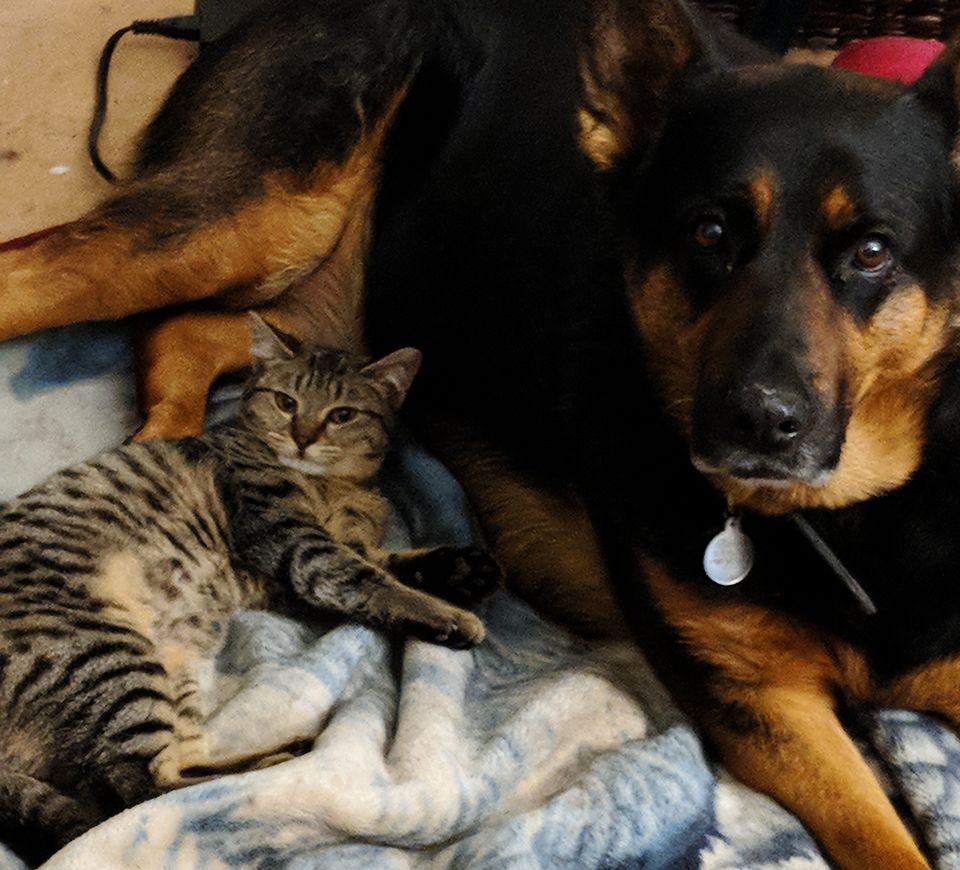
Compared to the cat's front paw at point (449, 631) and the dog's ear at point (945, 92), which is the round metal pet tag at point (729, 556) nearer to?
the cat's front paw at point (449, 631)

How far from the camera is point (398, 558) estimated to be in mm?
1988

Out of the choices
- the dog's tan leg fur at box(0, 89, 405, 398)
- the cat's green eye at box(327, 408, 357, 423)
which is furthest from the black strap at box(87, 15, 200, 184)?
the cat's green eye at box(327, 408, 357, 423)

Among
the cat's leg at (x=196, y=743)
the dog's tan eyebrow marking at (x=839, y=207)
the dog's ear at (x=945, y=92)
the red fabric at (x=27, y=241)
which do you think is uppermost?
the dog's ear at (x=945, y=92)

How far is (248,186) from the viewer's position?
7.55 feet

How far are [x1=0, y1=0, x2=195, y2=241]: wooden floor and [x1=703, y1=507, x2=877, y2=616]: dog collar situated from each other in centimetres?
186

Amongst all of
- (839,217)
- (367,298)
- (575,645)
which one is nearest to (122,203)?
(367,298)

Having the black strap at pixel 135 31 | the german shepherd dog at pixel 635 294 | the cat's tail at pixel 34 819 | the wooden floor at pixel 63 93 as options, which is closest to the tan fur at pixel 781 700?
the german shepherd dog at pixel 635 294

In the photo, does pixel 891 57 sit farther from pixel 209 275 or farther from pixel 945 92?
pixel 209 275

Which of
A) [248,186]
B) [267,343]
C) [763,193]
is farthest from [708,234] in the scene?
[248,186]

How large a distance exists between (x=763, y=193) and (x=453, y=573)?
831 millimetres

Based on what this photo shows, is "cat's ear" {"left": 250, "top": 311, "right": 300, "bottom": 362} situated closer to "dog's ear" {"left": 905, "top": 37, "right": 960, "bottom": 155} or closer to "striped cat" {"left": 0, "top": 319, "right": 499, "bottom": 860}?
"striped cat" {"left": 0, "top": 319, "right": 499, "bottom": 860}

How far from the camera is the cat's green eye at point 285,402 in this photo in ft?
6.92

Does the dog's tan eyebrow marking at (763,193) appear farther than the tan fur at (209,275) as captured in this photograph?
No

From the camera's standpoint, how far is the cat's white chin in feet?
6.84
